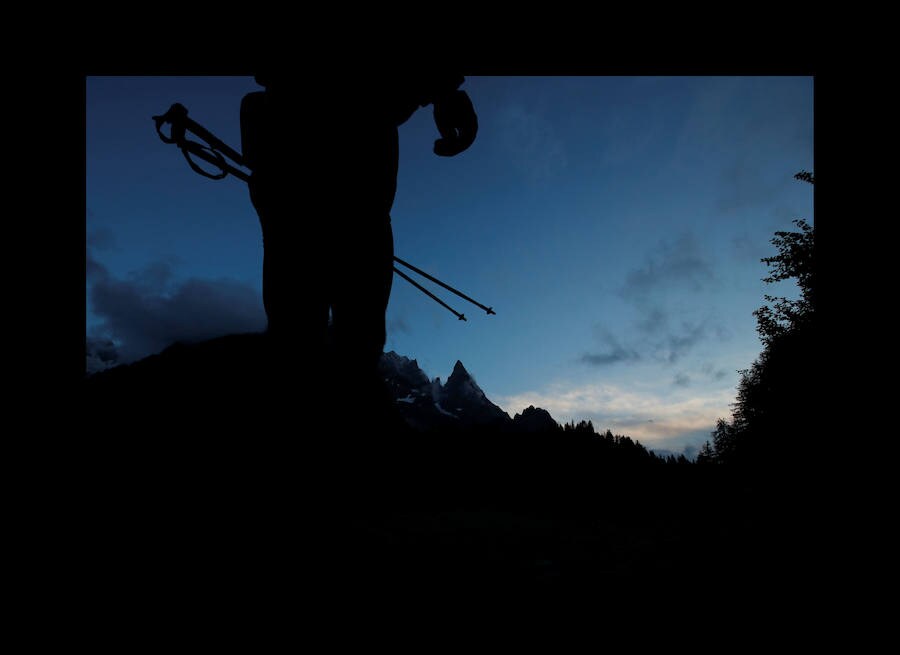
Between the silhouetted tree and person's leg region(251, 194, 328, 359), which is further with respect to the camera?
the silhouetted tree

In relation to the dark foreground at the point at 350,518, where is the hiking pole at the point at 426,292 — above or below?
above

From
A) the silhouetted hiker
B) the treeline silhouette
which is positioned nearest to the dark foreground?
the silhouetted hiker

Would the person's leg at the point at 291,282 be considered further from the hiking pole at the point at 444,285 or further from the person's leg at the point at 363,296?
the hiking pole at the point at 444,285

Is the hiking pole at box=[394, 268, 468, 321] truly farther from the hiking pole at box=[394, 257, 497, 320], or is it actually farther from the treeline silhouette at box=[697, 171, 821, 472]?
the treeline silhouette at box=[697, 171, 821, 472]

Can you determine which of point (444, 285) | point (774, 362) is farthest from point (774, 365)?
point (444, 285)

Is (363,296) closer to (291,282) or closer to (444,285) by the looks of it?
(291,282)

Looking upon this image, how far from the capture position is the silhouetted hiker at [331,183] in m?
3.61

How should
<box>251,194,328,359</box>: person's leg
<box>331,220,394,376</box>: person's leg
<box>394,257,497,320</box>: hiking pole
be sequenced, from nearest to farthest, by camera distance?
1. <box>251,194,328,359</box>: person's leg
2. <box>331,220,394,376</box>: person's leg
3. <box>394,257,497,320</box>: hiking pole

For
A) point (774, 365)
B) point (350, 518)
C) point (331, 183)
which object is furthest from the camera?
point (774, 365)

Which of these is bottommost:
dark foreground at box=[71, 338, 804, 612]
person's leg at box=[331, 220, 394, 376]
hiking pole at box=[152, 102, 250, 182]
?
dark foreground at box=[71, 338, 804, 612]

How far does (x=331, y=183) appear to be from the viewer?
12.1ft

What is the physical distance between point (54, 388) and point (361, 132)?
2.51m

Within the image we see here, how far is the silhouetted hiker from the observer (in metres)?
3.61

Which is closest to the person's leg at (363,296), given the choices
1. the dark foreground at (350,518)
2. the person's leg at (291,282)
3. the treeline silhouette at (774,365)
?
the person's leg at (291,282)
